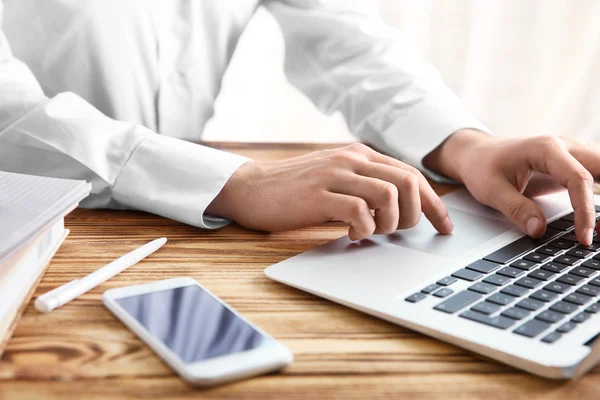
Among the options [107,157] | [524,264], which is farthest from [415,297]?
[107,157]

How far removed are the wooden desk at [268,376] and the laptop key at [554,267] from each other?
0.45 ft

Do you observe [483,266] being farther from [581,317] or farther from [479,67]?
[479,67]

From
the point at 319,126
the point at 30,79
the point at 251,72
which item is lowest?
the point at 319,126

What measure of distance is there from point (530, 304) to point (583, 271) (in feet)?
0.34

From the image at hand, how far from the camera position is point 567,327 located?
0.39 meters

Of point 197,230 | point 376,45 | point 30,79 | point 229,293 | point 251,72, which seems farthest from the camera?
point 251,72

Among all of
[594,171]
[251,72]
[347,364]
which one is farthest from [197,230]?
[251,72]

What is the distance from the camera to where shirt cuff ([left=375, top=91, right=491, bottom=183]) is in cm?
83

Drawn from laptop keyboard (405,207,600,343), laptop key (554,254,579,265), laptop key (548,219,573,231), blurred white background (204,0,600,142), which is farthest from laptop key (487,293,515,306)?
blurred white background (204,0,600,142)

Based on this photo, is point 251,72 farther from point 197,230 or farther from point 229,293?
point 229,293

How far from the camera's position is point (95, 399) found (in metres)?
0.34

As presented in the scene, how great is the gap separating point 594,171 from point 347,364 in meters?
0.48

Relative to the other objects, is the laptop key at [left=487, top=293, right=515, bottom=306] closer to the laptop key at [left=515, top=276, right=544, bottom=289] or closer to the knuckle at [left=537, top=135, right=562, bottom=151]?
the laptop key at [left=515, top=276, right=544, bottom=289]

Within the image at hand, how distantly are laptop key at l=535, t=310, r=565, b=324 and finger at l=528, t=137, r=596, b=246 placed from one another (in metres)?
0.18
